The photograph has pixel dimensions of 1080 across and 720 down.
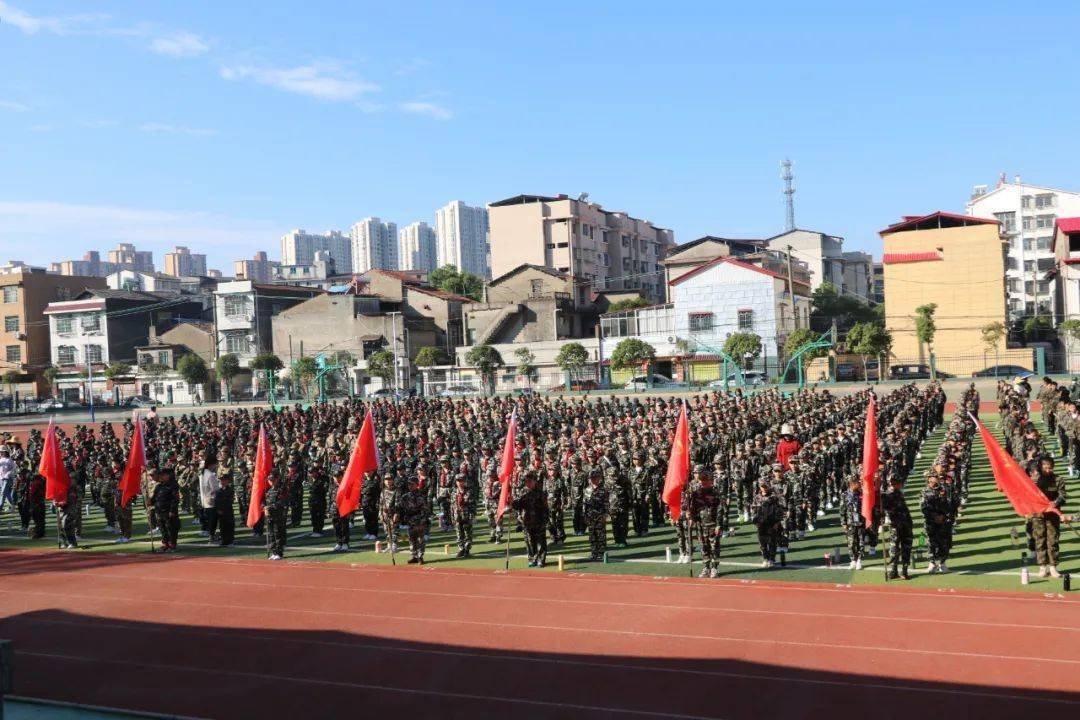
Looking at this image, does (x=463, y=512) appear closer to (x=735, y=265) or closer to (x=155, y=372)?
(x=735, y=265)

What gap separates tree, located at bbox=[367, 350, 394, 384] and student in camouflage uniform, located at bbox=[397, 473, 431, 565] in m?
39.5

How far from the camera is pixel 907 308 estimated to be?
52719 millimetres

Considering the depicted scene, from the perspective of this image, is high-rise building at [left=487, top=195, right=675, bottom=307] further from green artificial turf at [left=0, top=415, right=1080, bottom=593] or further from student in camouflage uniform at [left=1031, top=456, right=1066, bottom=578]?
student in camouflage uniform at [left=1031, top=456, right=1066, bottom=578]

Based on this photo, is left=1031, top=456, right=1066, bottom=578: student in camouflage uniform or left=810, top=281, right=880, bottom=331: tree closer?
left=1031, top=456, right=1066, bottom=578: student in camouflage uniform

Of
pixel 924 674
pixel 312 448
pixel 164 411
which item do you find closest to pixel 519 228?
pixel 164 411

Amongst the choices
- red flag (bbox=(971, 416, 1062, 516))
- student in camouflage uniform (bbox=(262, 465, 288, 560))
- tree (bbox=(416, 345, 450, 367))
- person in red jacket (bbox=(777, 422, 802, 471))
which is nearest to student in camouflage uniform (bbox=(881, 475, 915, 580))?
red flag (bbox=(971, 416, 1062, 516))

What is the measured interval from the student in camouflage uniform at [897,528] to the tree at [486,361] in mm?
38946

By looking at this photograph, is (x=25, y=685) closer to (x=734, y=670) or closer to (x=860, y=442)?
(x=734, y=670)

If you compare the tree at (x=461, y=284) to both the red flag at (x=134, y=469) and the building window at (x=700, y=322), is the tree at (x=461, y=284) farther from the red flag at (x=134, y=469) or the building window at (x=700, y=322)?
the red flag at (x=134, y=469)

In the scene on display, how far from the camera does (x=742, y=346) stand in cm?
4878

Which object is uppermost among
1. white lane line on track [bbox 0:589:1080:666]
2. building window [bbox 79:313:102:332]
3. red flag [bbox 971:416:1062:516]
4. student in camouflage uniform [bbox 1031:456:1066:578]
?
building window [bbox 79:313:102:332]

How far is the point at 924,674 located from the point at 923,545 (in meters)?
5.42

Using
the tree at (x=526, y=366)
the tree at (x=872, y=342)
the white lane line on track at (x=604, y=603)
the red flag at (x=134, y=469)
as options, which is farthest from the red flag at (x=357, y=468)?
the tree at (x=526, y=366)

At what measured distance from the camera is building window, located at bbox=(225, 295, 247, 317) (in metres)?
66.7
